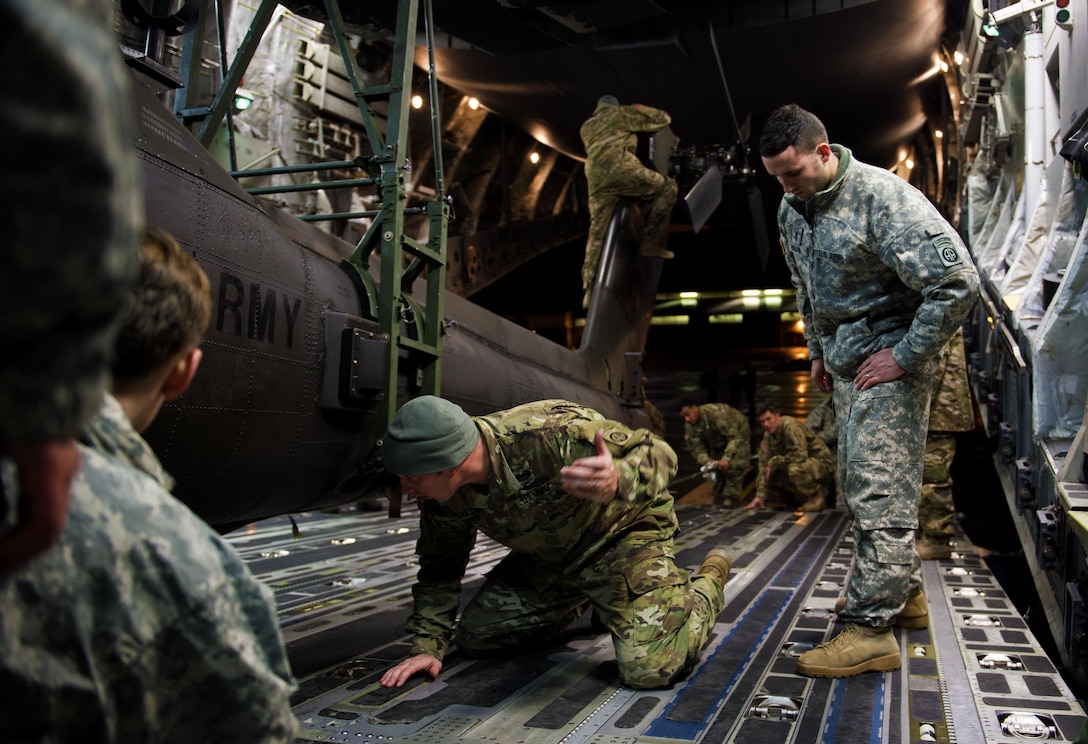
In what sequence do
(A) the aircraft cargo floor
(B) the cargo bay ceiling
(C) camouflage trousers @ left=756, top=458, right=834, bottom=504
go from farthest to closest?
(C) camouflage trousers @ left=756, top=458, right=834, bottom=504, (B) the cargo bay ceiling, (A) the aircraft cargo floor

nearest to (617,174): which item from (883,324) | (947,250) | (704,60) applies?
(704,60)

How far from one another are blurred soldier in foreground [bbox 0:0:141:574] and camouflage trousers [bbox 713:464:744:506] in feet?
26.2

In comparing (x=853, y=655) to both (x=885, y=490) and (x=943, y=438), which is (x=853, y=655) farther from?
(x=943, y=438)

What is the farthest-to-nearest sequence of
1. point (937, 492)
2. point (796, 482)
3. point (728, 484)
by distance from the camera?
point (728, 484)
point (796, 482)
point (937, 492)

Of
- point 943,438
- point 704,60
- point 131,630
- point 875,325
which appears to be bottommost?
point 131,630

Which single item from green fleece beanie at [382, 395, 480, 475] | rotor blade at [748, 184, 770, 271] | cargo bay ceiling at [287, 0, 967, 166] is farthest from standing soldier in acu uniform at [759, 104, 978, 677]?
rotor blade at [748, 184, 770, 271]

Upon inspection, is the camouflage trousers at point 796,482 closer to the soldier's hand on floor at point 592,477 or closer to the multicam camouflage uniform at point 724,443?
the multicam camouflage uniform at point 724,443

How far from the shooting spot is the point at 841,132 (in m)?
11.9

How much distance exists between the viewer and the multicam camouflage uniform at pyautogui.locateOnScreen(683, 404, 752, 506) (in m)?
8.27

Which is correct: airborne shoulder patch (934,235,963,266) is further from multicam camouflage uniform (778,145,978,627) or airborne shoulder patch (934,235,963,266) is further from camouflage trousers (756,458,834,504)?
camouflage trousers (756,458,834,504)

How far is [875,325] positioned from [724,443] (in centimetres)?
599

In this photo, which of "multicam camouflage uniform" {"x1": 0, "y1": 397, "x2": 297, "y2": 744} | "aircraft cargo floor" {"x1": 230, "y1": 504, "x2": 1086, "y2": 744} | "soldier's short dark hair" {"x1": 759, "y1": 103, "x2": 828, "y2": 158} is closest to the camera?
"multicam camouflage uniform" {"x1": 0, "y1": 397, "x2": 297, "y2": 744}

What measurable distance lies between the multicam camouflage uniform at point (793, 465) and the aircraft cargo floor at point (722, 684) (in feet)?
10.7

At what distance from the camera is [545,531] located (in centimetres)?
259
